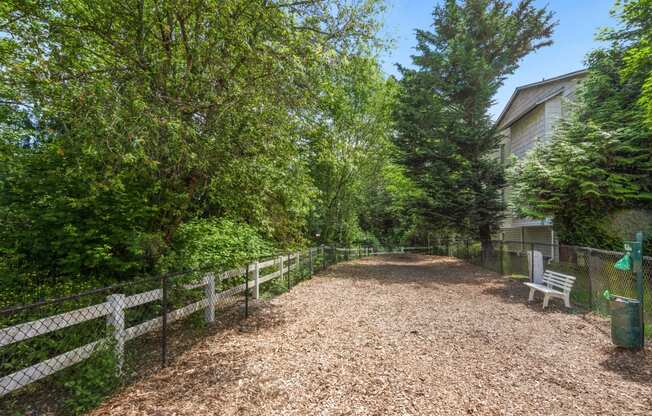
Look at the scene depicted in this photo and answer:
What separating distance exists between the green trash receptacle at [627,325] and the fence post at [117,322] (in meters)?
6.74

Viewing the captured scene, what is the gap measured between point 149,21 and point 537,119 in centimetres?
1689

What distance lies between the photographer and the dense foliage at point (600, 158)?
885 cm

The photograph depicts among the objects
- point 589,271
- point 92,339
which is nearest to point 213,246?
point 92,339

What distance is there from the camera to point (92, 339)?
3.93 meters

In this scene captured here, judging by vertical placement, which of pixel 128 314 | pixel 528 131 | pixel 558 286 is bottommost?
pixel 558 286

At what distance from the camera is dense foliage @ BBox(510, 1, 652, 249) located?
8.85m

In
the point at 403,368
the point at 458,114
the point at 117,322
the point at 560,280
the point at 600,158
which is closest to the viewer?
the point at 117,322

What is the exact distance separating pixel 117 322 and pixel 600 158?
11.9m

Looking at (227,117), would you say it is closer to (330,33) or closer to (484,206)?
(330,33)

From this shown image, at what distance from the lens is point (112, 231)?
5.85m

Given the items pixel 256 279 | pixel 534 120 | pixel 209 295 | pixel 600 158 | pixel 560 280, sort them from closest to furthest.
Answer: pixel 209 295 < pixel 560 280 < pixel 256 279 < pixel 600 158 < pixel 534 120

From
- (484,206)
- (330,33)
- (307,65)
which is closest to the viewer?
(307,65)

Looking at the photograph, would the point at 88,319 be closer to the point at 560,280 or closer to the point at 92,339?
the point at 92,339

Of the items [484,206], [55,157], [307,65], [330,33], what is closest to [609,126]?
[484,206]
